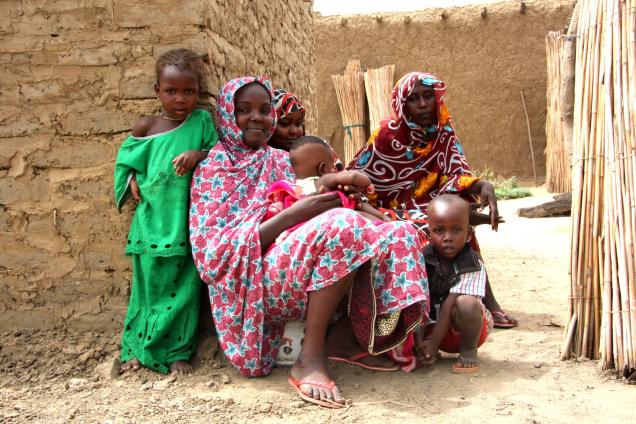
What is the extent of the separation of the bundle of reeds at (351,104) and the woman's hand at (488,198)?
7735 millimetres

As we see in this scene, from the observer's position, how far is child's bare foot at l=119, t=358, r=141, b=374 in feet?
9.47

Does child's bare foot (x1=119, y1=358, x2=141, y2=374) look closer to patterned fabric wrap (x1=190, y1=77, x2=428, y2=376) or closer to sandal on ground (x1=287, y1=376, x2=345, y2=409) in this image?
patterned fabric wrap (x1=190, y1=77, x2=428, y2=376)

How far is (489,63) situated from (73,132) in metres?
8.75

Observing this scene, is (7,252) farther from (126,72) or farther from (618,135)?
(618,135)

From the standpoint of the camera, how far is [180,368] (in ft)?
9.34

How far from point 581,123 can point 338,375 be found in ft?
5.12

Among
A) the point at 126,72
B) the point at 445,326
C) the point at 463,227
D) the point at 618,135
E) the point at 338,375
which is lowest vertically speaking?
the point at 338,375

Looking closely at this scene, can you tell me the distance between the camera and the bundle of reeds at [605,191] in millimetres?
2486

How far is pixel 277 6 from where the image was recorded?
451cm

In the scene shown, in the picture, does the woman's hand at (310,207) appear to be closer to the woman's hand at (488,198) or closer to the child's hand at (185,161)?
the child's hand at (185,161)

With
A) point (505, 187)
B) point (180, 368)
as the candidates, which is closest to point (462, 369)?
point (180, 368)

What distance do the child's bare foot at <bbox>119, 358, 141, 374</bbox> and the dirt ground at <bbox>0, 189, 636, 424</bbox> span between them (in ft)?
0.15

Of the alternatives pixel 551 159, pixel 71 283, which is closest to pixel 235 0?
pixel 71 283

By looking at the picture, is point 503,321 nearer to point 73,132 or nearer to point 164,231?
point 164,231
